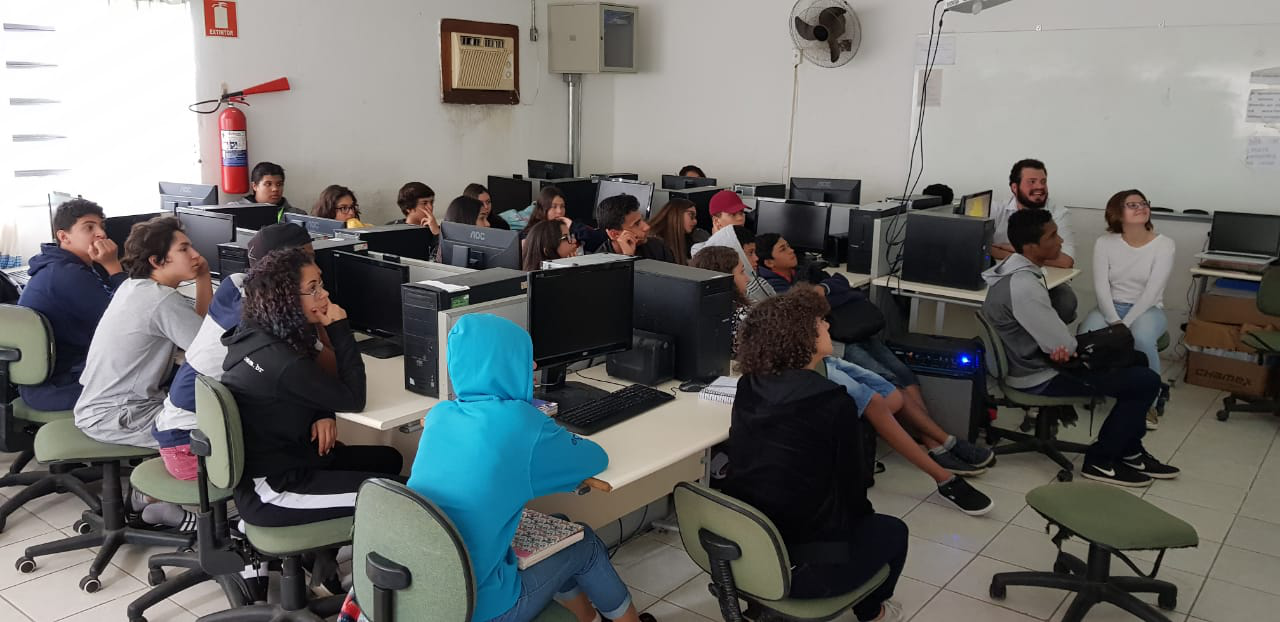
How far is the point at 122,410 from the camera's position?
325 cm

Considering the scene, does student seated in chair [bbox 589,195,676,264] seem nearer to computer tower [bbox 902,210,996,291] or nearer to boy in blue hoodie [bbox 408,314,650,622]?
computer tower [bbox 902,210,996,291]

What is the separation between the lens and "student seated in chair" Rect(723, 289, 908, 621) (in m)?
2.41

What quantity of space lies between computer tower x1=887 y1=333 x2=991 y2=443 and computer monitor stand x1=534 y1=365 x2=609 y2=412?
6.47 ft

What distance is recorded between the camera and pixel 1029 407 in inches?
175

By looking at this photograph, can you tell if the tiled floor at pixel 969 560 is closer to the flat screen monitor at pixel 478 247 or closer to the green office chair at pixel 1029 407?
the green office chair at pixel 1029 407

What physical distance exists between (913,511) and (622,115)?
18.4 feet

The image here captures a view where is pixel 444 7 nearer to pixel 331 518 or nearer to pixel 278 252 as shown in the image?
pixel 278 252

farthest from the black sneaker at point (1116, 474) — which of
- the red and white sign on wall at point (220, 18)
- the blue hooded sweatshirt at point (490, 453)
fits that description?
the red and white sign on wall at point (220, 18)

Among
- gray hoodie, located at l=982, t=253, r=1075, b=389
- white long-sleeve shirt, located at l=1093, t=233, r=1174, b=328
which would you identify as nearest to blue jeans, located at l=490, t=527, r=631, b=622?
gray hoodie, located at l=982, t=253, r=1075, b=389

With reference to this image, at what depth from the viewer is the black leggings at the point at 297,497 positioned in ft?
8.68

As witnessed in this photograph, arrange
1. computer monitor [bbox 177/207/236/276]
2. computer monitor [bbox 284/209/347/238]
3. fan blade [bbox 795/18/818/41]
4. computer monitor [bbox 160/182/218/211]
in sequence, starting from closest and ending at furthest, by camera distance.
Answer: computer monitor [bbox 284/209/347/238]
computer monitor [bbox 177/207/236/276]
computer monitor [bbox 160/182/218/211]
fan blade [bbox 795/18/818/41]


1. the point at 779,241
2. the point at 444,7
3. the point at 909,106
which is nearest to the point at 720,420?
the point at 779,241

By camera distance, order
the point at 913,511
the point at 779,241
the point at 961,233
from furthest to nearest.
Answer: the point at 961,233 < the point at 779,241 < the point at 913,511

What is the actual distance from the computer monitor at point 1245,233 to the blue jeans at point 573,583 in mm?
4964
